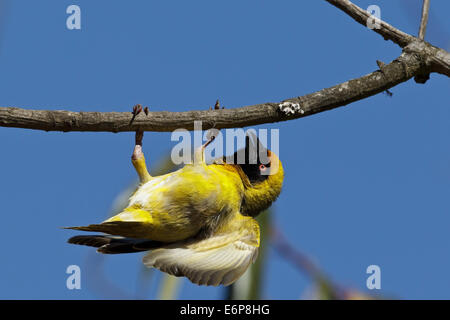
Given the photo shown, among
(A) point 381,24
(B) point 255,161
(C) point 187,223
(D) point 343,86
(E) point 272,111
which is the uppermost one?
(A) point 381,24

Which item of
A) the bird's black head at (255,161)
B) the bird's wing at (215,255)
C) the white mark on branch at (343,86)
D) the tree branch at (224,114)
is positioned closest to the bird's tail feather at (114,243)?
the bird's wing at (215,255)

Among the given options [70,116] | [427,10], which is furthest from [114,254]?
[427,10]

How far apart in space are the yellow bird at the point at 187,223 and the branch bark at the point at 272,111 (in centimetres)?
49

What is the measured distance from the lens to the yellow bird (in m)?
4.01

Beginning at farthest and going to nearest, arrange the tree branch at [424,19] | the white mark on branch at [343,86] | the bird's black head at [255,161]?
the bird's black head at [255,161] → the tree branch at [424,19] → the white mark on branch at [343,86]

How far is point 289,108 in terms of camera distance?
349cm

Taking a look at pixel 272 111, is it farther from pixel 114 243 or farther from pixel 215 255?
pixel 114 243

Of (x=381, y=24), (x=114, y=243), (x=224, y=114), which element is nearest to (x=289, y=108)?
(x=224, y=114)

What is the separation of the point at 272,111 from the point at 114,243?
167cm

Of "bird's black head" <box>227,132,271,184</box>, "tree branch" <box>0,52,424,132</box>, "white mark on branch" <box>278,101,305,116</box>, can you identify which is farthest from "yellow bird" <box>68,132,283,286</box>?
"white mark on branch" <box>278,101,305,116</box>

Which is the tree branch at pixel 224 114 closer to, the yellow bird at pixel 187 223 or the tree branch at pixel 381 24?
the tree branch at pixel 381 24

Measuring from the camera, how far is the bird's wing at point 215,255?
371 cm

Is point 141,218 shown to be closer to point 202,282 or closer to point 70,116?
point 202,282

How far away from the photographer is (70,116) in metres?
3.31
